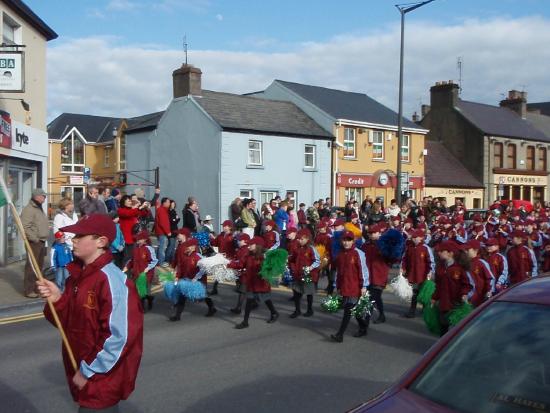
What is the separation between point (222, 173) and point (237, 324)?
773 inches

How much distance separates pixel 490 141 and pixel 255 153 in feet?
70.9

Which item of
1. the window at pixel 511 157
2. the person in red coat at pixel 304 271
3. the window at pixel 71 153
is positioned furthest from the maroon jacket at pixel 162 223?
the window at pixel 71 153

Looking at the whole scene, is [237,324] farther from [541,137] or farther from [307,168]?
[541,137]

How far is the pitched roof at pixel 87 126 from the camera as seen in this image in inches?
2104

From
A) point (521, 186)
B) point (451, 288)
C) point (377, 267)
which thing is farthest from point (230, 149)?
point (521, 186)

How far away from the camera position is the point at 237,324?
32.9 ft

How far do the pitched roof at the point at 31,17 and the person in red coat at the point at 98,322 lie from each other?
45.2 feet

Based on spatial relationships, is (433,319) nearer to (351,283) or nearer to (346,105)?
(351,283)

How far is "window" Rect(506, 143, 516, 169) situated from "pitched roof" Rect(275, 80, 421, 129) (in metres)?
11.9

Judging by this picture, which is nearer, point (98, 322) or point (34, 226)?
point (98, 322)

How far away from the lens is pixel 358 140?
3547cm

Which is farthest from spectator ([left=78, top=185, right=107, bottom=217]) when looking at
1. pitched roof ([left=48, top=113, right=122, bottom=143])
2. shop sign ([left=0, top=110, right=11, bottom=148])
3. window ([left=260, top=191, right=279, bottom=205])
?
pitched roof ([left=48, top=113, right=122, bottom=143])

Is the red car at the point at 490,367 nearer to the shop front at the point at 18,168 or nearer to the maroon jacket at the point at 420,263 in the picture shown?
the maroon jacket at the point at 420,263

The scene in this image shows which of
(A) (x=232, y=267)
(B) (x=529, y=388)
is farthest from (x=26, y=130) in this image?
(B) (x=529, y=388)
